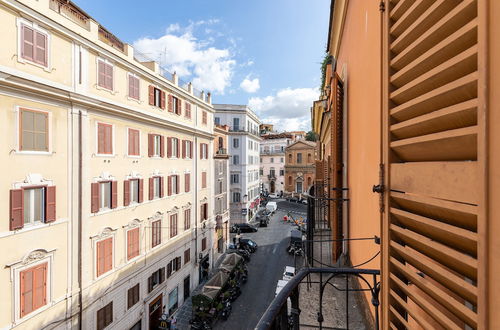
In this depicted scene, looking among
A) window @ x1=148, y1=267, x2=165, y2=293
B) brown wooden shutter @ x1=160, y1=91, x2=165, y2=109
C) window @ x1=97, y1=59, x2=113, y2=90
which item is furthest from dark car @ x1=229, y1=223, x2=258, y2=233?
window @ x1=97, y1=59, x2=113, y2=90

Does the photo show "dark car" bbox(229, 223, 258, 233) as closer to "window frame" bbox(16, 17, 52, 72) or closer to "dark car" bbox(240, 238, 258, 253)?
"dark car" bbox(240, 238, 258, 253)

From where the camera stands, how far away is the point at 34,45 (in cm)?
836

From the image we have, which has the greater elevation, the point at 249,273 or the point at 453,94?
the point at 453,94

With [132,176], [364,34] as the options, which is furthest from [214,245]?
[364,34]

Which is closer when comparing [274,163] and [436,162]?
[436,162]

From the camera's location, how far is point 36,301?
837 cm

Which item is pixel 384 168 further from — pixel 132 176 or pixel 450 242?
pixel 132 176

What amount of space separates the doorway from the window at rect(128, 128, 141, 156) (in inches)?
314

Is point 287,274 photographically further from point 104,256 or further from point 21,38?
point 21,38

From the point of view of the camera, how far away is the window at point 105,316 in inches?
421

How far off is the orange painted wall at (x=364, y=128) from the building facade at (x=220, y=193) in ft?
62.7

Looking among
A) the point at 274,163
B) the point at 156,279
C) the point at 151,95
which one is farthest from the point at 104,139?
the point at 274,163

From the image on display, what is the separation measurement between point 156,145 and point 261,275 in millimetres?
12709

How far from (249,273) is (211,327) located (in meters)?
6.99
